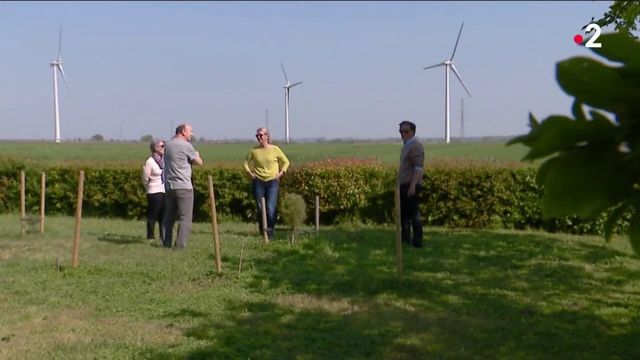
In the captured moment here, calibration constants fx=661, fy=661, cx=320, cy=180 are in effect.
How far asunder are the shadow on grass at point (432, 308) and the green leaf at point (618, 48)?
399 centimetres

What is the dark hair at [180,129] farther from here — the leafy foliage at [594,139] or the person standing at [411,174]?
the leafy foliage at [594,139]

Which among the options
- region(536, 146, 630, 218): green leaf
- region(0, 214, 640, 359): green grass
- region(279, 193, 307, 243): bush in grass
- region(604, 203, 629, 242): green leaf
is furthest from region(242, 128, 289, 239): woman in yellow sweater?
region(536, 146, 630, 218): green leaf

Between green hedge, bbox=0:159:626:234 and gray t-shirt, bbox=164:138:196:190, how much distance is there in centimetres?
433

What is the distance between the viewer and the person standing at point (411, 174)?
28.5 feet

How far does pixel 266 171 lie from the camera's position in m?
9.88

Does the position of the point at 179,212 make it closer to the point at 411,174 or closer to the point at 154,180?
the point at 154,180

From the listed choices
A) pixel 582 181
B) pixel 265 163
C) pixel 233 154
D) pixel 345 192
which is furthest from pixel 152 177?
pixel 233 154

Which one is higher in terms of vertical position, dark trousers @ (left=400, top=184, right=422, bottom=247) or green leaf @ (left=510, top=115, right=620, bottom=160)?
green leaf @ (left=510, top=115, right=620, bottom=160)

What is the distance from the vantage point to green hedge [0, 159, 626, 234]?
12.1 meters

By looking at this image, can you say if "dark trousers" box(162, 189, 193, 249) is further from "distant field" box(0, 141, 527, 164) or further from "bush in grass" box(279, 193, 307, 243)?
"distant field" box(0, 141, 527, 164)

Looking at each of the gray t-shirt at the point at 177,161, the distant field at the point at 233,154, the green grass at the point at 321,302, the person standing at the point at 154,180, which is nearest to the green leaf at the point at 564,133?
the green grass at the point at 321,302

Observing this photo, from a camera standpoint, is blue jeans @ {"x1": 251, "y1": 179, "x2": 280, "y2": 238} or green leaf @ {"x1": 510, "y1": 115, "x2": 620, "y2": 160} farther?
blue jeans @ {"x1": 251, "y1": 179, "x2": 280, "y2": 238}

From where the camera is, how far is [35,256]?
863cm

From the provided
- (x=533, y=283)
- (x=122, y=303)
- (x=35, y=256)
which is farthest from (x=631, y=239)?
(x=35, y=256)
